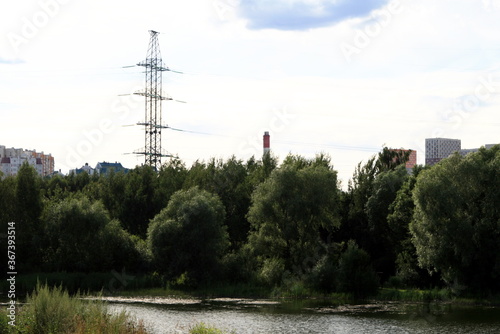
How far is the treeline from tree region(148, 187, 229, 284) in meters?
0.10

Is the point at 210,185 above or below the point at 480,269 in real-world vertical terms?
above

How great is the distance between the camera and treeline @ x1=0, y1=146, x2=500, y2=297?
55469mm

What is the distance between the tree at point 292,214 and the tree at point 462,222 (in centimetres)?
999

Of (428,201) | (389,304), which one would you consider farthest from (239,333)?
(428,201)

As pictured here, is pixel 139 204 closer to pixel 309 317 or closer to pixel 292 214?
pixel 292 214

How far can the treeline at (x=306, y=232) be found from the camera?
182 ft

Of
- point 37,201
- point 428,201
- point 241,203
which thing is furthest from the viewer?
point 241,203

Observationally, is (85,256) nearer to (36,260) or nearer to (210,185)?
(36,260)

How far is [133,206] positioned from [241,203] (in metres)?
Result: 13.7

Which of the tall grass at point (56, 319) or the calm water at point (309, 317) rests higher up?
the tall grass at point (56, 319)

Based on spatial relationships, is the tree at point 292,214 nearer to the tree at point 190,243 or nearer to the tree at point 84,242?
the tree at point 190,243

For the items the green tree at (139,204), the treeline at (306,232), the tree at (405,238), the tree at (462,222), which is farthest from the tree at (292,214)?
the green tree at (139,204)

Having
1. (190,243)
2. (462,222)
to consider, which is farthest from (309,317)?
(190,243)

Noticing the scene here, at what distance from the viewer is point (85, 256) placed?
212 ft
